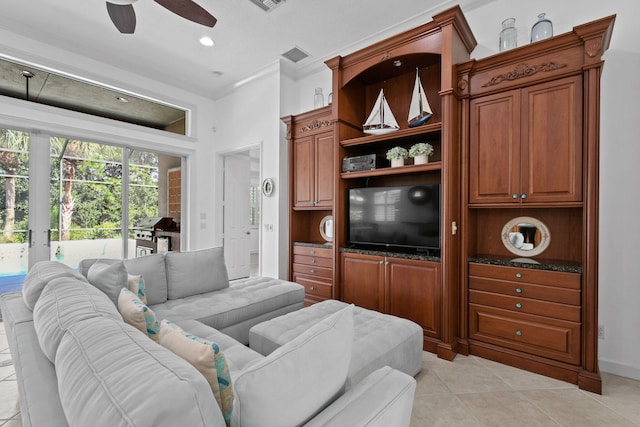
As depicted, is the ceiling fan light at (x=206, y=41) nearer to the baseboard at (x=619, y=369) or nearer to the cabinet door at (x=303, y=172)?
the cabinet door at (x=303, y=172)

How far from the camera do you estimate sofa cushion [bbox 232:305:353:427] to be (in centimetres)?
77

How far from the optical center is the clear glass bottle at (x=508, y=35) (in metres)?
2.61

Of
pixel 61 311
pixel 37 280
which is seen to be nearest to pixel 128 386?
pixel 61 311

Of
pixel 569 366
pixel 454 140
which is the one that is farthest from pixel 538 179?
pixel 569 366

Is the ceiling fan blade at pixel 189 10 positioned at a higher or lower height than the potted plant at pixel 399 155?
higher

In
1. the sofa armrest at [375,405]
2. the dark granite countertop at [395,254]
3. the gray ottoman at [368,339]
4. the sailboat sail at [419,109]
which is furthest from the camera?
the sailboat sail at [419,109]

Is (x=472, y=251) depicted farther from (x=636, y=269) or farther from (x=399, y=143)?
(x=399, y=143)

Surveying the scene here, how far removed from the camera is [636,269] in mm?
2301

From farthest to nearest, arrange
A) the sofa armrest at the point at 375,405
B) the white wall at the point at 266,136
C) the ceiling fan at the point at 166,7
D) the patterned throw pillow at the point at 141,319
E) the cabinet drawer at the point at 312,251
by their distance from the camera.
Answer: the white wall at the point at 266,136 → the cabinet drawer at the point at 312,251 → the ceiling fan at the point at 166,7 → the patterned throw pillow at the point at 141,319 → the sofa armrest at the point at 375,405

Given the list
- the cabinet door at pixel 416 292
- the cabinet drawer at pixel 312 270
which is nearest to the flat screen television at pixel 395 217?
the cabinet door at pixel 416 292

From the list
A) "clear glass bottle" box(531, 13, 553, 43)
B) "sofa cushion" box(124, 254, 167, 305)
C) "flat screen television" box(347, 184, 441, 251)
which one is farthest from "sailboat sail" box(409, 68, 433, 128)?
"sofa cushion" box(124, 254, 167, 305)

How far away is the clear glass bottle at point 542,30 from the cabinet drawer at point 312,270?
2.84m

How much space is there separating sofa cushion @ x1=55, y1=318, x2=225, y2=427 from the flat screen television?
2.50 meters

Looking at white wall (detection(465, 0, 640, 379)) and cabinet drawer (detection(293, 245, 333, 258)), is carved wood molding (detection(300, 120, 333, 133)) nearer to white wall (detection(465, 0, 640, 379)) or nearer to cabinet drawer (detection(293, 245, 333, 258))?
cabinet drawer (detection(293, 245, 333, 258))
